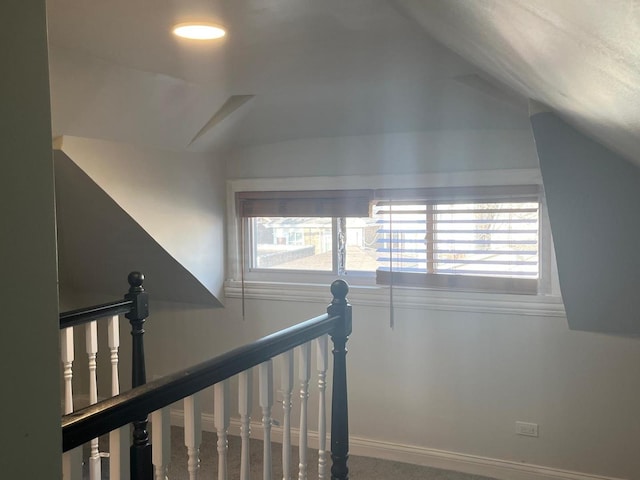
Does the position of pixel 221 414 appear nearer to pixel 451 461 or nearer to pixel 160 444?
pixel 160 444

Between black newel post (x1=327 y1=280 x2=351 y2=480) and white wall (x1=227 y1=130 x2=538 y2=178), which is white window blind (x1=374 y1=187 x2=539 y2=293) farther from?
black newel post (x1=327 y1=280 x2=351 y2=480)

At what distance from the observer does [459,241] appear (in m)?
3.26

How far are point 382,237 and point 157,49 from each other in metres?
1.88

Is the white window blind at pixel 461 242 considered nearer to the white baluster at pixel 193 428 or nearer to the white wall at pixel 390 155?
the white wall at pixel 390 155

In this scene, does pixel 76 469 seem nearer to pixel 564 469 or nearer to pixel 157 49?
pixel 157 49

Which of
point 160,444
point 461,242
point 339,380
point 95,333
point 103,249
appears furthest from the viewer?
point 103,249

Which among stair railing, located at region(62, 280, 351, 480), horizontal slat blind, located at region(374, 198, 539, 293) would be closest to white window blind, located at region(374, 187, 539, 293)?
horizontal slat blind, located at region(374, 198, 539, 293)

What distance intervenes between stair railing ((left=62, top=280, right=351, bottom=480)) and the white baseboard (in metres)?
1.44

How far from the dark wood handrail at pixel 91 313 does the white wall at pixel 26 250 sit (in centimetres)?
148

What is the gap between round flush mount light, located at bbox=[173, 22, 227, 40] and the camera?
1.62 meters

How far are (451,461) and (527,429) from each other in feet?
1.47

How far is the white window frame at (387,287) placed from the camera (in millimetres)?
3061

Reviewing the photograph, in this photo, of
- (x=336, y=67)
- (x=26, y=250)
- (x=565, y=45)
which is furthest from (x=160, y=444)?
(x=336, y=67)

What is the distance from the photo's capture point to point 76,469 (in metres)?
1.29
